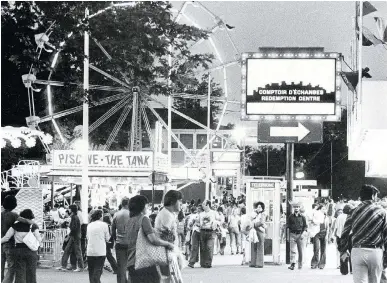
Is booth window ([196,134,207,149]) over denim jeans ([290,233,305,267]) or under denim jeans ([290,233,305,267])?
over

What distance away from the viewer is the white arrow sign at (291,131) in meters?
24.4

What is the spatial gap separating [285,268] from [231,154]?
118ft

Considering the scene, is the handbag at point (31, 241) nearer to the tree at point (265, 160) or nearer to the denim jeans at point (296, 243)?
the denim jeans at point (296, 243)

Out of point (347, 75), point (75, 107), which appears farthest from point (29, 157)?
point (347, 75)

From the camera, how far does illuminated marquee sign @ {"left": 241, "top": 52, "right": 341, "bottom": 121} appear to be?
77.4 feet

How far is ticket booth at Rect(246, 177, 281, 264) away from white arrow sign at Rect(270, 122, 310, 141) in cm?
140

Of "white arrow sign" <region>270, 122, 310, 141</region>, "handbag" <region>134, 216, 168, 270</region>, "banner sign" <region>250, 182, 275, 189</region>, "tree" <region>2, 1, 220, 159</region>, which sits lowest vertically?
"handbag" <region>134, 216, 168, 270</region>

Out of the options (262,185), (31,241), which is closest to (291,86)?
(262,185)

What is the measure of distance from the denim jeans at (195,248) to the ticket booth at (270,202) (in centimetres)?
164

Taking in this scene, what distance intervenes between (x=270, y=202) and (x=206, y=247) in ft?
8.21

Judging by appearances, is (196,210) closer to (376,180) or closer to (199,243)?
(199,243)

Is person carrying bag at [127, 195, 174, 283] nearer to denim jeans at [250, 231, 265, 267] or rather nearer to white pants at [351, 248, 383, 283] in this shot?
white pants at [351, 248, 383, 283]

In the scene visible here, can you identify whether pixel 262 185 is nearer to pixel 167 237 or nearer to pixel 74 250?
pixel 74 250

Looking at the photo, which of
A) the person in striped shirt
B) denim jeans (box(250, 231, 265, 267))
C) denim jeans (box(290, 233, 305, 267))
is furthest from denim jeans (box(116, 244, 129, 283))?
denim jeans (box(250, 231, 265, 267))
